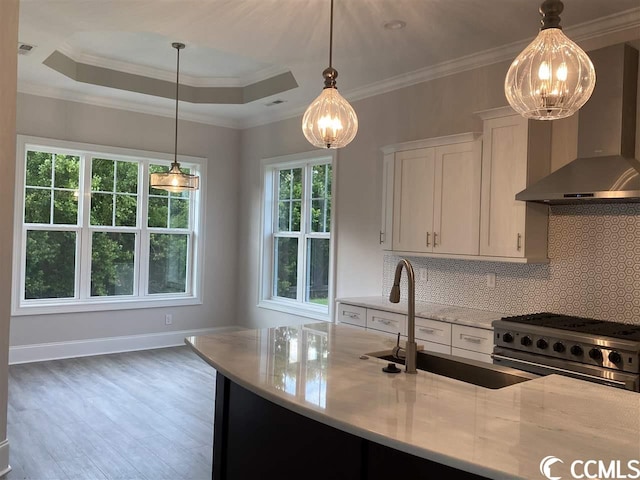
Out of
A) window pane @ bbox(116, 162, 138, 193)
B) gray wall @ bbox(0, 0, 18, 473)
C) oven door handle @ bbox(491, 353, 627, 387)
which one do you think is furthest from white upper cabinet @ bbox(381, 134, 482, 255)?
window pane @ bbox(116, 162, 138, 193)

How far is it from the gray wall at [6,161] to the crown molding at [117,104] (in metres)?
2.64

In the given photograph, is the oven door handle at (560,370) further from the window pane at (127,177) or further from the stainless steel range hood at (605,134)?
the window pane at (127,177)

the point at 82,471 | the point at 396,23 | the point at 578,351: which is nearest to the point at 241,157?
the point at 396,23

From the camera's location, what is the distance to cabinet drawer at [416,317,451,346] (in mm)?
3746

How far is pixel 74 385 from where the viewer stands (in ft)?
15.9

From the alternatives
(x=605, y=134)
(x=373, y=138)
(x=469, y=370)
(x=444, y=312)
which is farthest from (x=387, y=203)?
(x=469, y=370)

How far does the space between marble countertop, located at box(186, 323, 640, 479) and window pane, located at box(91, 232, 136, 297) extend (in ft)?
13.9

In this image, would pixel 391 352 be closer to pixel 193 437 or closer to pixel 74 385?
pixel 193 437

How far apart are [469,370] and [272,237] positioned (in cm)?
469

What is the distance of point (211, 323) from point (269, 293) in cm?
95

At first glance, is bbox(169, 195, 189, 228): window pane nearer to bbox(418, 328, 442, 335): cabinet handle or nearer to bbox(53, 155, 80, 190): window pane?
bbox(53, 155, 80, 190): window pane

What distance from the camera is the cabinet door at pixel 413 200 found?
4.23 m

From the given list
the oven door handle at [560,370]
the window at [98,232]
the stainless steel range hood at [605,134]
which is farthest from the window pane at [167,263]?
the stainless steel range hood at [605,134]

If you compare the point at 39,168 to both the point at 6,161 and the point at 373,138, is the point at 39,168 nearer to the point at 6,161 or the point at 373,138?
the point at 6,161
